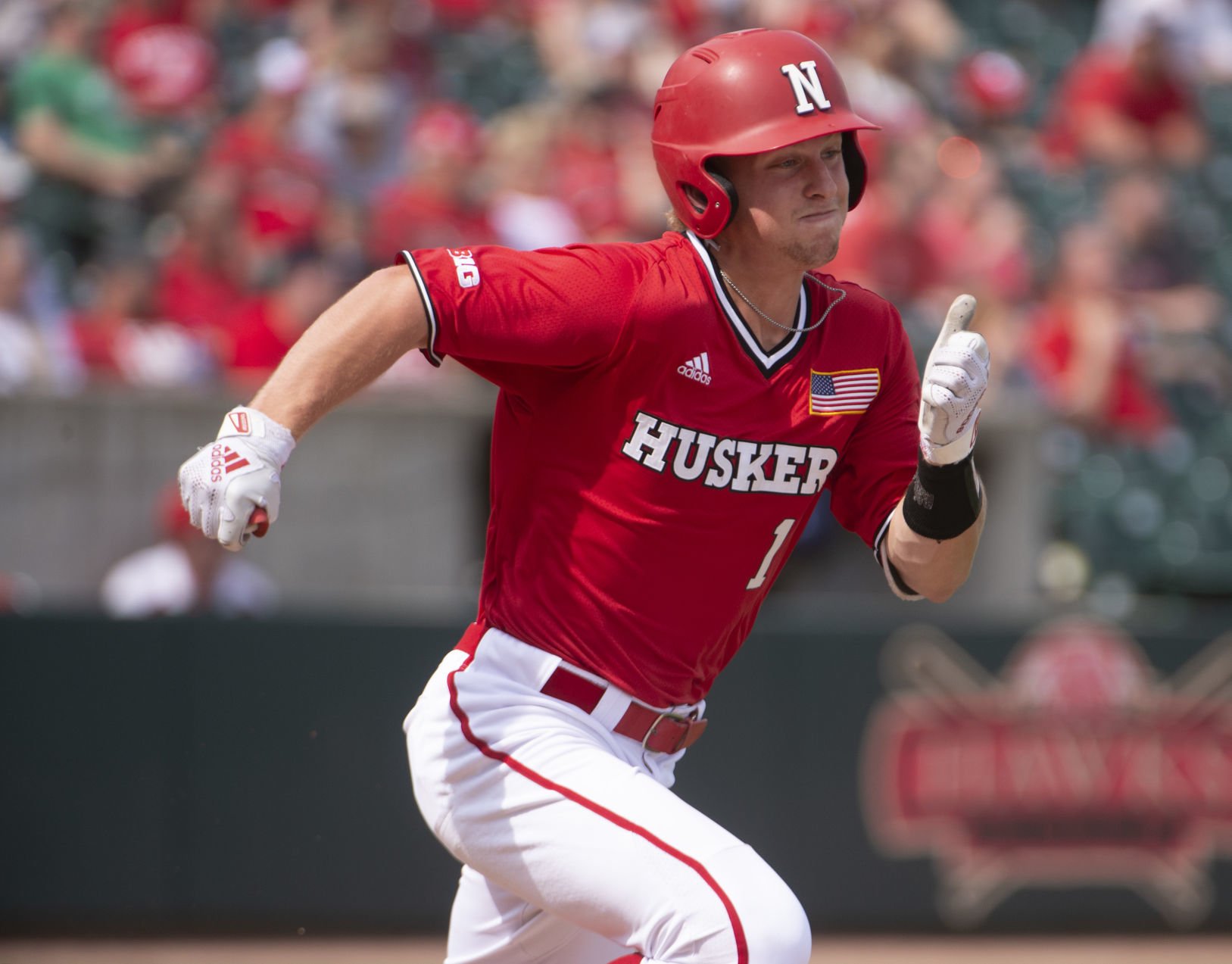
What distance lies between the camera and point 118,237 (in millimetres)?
7930

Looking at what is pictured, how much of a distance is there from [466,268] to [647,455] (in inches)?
20.1

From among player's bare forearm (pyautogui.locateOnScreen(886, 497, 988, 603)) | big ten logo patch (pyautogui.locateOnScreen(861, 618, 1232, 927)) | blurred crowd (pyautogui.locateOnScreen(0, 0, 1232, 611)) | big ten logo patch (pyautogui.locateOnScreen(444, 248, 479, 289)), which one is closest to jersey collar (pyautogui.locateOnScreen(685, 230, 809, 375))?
player's bare forearm (pyautogui.locateOnScreen(886, 497, 988, 603))

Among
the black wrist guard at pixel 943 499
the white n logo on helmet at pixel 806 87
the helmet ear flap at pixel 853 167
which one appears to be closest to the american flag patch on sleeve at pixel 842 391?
the black wrist guard at pixel 943 499

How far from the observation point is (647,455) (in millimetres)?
3295

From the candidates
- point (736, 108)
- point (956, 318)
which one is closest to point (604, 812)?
point (956, 318)

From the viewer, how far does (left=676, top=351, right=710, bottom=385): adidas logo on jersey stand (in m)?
3.28

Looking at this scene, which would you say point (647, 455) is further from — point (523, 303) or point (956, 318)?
Result: point (956, 318)

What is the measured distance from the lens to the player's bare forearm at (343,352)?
2947 mm

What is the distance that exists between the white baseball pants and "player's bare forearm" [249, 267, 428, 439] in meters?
0.66

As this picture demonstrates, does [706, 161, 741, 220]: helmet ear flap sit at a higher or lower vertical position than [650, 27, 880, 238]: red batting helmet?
lower

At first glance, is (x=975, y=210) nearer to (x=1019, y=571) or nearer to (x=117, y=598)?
(x=1019, y=571)

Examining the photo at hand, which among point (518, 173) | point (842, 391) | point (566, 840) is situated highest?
point (842, 391)

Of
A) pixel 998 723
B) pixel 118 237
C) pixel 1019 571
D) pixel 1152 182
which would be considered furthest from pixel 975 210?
pixel 118 237

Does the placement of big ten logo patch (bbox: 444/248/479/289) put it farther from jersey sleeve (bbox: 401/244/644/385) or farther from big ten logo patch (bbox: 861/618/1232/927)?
big ten logo patch (bbox: 861/618/1232/927)
